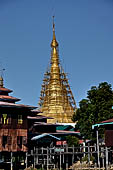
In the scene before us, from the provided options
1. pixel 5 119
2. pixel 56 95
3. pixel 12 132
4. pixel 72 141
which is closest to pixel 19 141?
pixel 12 132

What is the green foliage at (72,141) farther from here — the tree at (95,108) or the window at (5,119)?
the window at (5,119)

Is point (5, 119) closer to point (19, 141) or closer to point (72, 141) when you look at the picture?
point (19, 141)

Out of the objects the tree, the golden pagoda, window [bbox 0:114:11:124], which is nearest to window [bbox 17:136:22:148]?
window [bbox 0:114:11:124]

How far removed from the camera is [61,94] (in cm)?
7431

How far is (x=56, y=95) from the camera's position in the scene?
73.7 meters

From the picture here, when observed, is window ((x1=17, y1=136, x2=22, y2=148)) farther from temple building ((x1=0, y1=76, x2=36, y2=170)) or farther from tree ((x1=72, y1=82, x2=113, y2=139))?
tree ((x1=72, y1=82, x2=113, y2=139))

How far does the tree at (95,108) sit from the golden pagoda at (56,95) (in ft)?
77.2

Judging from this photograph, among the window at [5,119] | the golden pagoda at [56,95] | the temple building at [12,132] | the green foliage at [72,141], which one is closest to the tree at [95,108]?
the green foliage at [72,141]

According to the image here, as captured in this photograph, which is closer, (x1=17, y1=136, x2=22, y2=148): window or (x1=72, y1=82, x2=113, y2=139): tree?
(x1=17, y1=136, x2=22, y2=148): window

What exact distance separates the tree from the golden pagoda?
23.5 meters

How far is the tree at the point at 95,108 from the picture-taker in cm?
4494

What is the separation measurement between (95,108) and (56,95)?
28.8 metres

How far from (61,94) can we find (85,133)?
2800 centimetres

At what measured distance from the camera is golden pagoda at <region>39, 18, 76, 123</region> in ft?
236
